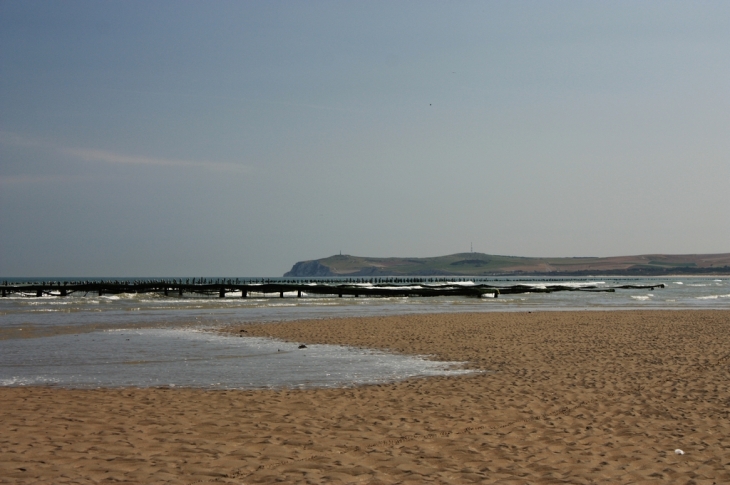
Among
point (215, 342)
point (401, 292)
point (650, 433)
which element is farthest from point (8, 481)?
point (401, 292)

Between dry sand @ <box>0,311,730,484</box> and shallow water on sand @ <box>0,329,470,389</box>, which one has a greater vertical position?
dry sand @ <box>0,311,730,484</box>

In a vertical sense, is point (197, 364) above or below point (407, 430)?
below

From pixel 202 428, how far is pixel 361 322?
71.1 feet

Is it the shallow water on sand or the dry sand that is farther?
the shallow water on sand

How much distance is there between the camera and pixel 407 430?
898 cm

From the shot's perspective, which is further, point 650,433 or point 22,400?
point 22,400

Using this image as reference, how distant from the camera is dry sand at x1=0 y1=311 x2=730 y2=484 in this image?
7082 millimetres

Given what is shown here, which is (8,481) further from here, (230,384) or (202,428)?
(230,384)

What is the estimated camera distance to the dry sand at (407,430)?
7.08 m

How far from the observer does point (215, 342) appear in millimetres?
21875

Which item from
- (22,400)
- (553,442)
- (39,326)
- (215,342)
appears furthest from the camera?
(39,326)

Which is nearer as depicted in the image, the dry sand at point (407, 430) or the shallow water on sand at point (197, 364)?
the dry sand at point (407, 430)

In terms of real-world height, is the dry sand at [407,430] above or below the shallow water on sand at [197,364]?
above

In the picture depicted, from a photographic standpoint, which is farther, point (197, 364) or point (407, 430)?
point (197, 364)
